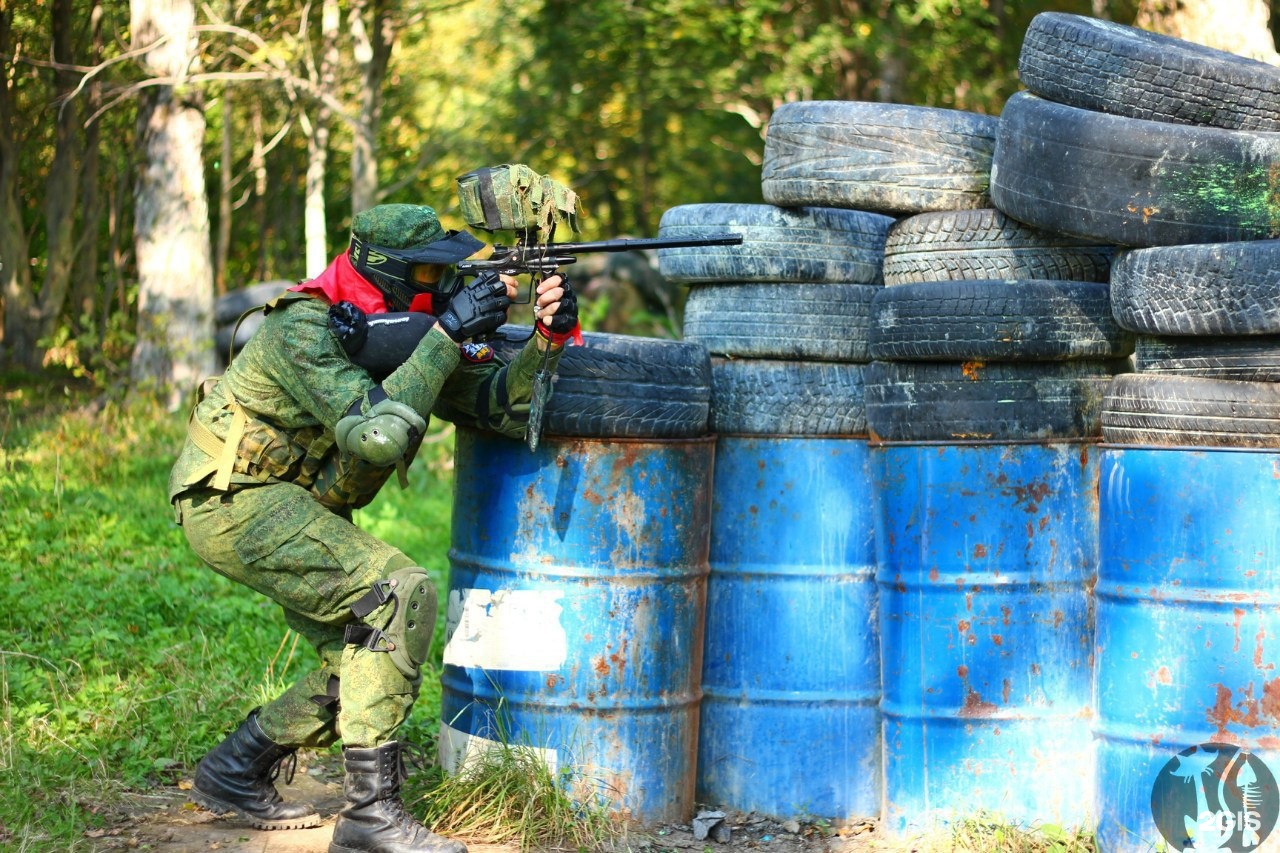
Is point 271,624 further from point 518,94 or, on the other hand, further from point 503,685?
point 518,94

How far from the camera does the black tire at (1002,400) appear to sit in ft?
13.4

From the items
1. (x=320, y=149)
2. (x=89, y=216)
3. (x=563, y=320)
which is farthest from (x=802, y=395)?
(x=89, y=216)

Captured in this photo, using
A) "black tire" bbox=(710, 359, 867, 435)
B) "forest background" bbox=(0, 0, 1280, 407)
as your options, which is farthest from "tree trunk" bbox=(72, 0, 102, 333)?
"black tire" bbox=(710, 359, 867, 435)

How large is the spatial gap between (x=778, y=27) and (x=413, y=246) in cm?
1524

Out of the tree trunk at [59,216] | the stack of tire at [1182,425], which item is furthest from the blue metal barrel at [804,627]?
the tree trunk at [59,216]

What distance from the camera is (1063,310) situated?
13.3 ft

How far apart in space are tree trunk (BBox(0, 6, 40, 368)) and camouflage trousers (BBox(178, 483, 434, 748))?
11.4m

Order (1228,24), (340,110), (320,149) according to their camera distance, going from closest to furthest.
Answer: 1. (1228,24)
2. (340,110)
3. (320,149)

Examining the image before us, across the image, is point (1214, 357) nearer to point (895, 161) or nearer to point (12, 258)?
point (895, 161)

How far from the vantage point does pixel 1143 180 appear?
3883 mm

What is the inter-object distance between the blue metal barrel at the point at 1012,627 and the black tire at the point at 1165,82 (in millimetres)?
1029

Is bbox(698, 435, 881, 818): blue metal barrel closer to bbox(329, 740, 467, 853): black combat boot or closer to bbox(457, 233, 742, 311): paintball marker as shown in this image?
bbox(457, 233, 742, 311): paintball marker

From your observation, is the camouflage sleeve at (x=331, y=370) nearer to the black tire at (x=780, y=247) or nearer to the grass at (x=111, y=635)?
the black tire at (x=780, y=247)

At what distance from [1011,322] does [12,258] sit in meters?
13.8
